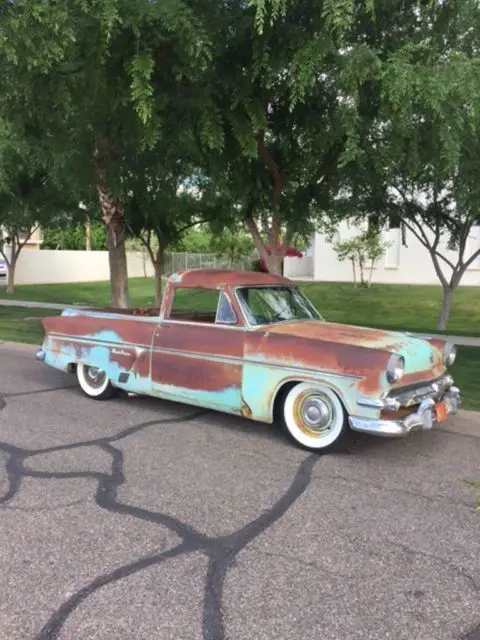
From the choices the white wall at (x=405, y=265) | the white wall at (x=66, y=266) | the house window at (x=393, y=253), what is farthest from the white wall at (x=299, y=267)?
the white wall at (x=66, y=266)

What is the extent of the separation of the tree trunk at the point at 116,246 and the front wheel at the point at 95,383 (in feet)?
18.0

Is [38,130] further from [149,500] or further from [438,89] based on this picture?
[149,500]

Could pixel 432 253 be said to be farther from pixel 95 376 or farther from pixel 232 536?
pixel 232 536

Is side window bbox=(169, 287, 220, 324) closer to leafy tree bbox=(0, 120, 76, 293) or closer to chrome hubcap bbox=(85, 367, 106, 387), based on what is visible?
chrome hubcap bbox=(85, 367, 106, 387)

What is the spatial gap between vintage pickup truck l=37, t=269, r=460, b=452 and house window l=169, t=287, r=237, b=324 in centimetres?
1

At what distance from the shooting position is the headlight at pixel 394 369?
477 centimetres

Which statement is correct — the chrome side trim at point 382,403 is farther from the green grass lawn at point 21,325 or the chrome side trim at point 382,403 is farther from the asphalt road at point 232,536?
the green grass lawn at point 21,325

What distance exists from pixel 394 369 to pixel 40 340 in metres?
9.29

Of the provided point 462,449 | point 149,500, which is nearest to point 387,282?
point 462,449

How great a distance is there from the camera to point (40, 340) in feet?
40.5

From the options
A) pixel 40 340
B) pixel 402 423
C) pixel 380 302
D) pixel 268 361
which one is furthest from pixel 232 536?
pixel 380 302

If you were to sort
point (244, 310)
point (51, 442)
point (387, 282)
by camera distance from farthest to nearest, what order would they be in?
1. point (387, 282)
2. point (244, 310)
3. point (51, 442)

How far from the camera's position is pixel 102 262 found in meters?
42.2

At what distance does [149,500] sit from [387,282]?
28.7 meters
